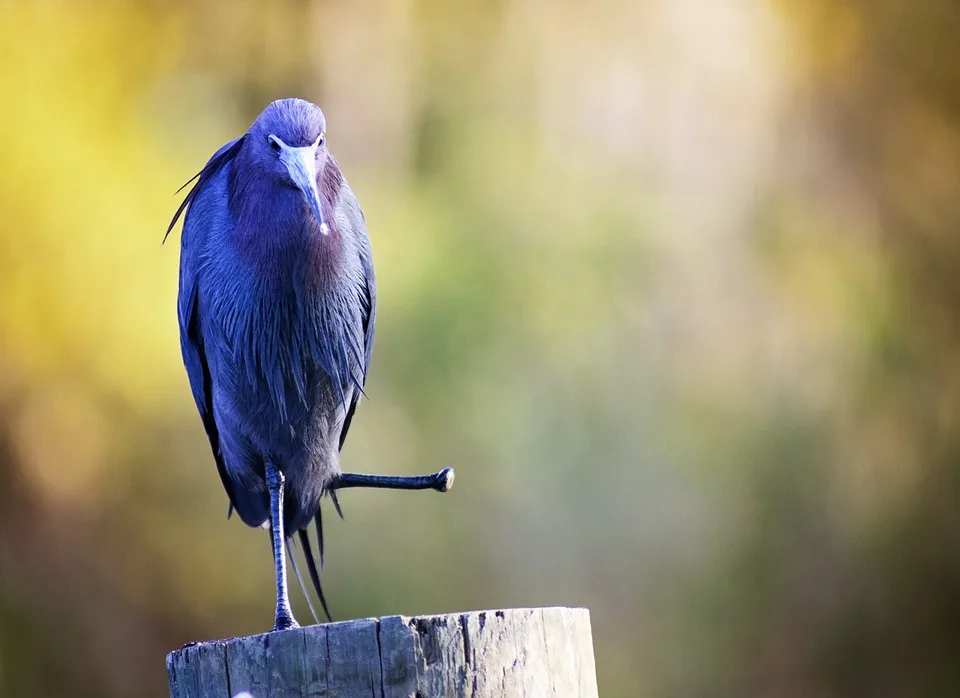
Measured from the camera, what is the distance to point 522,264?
Answer: 9.34m

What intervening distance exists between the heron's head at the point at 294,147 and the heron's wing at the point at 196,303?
1.08ft

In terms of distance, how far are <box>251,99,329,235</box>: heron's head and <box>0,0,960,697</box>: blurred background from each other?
513cm

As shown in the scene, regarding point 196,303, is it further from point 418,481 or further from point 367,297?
point 418,481

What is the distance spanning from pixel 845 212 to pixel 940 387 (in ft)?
5.72

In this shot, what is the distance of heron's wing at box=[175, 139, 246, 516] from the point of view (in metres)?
3.70

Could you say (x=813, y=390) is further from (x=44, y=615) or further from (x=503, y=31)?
(x=44, y=615)

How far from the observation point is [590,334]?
30.4ft

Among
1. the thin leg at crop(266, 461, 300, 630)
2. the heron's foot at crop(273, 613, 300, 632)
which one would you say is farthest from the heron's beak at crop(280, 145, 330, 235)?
the heron's foot at crop(273, 613, 300, 632)

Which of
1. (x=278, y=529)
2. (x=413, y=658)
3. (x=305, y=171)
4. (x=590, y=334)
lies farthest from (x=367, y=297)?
(x=590, y=334)

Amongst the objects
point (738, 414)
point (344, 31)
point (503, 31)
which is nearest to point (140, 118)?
point (344, 31)

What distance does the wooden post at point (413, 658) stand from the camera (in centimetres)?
232

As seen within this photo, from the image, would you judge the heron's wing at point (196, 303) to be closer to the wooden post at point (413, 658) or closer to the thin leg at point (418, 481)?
the thin leg at point (418, 481)

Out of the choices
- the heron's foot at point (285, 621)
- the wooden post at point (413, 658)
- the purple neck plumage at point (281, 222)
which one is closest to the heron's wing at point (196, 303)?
the purple neck plumage at point (281, 222)

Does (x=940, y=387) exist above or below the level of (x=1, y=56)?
below
